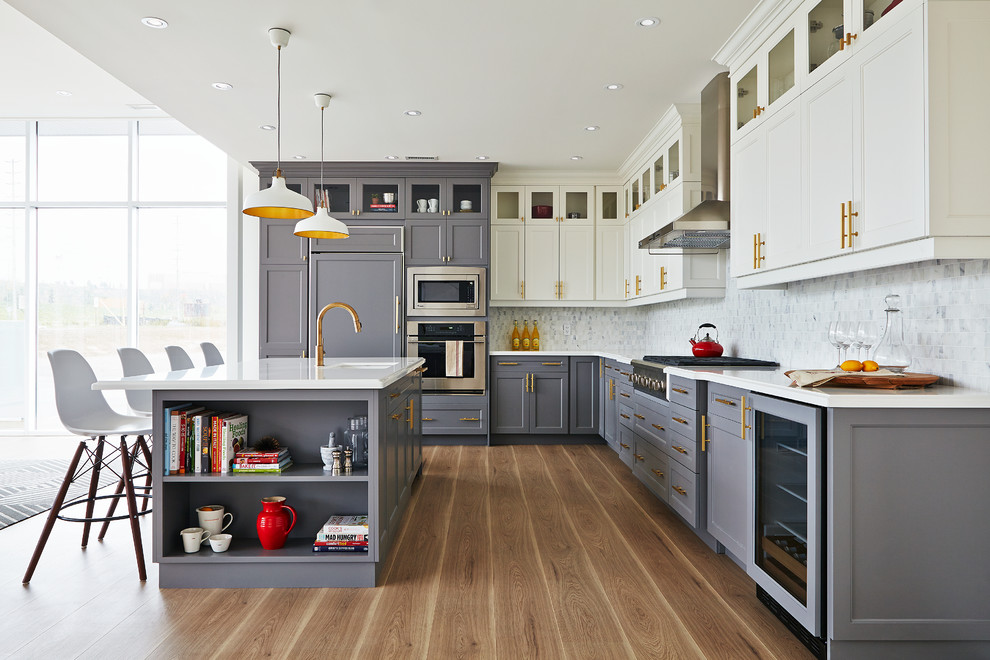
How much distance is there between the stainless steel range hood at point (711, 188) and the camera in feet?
11.8

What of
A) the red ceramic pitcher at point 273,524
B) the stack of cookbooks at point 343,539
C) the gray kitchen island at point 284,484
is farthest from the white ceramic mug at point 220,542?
the stack of cookbooks at point 343,539

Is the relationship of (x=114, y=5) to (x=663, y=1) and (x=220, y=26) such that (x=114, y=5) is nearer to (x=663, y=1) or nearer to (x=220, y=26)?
(x=220, y=26)

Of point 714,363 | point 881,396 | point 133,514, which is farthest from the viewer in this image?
point 714,363

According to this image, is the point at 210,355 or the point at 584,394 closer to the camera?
the point at 210,355

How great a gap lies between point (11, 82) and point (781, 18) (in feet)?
19.1

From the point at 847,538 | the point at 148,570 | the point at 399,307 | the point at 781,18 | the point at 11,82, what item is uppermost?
the point at 11,82

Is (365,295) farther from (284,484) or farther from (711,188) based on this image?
(711,188)

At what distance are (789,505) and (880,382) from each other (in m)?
0.52

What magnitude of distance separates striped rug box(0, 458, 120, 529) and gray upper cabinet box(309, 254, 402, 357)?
86.2 inches

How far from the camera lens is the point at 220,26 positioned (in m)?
3.14

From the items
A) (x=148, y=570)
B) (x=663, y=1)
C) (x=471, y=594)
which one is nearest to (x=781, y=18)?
(x=663, y=1)

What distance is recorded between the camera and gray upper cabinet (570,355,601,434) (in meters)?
5.82

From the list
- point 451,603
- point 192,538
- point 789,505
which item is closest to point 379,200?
point 192,538

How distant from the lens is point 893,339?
2543mm
